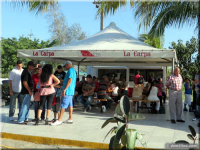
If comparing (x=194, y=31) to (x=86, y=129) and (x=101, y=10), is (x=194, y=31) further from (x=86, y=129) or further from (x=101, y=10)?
(x=86, y=129)

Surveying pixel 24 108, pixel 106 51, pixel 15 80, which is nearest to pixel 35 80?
pixel 15 80

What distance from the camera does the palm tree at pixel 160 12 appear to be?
372 inches

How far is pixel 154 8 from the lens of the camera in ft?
34.1

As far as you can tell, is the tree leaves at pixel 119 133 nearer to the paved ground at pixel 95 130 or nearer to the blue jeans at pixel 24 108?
the paved ground at pixel 95 130

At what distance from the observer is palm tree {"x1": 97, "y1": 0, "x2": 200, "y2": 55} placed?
9.45 metres

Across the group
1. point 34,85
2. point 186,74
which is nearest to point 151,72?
point 186,74

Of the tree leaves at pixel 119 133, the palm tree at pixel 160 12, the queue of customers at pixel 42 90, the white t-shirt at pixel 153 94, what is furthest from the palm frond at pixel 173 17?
the tree leaves at pixel 119 133

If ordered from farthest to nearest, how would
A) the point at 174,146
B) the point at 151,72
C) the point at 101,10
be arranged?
the point at 151,72 < the point at 101,10 < the point at 174,146

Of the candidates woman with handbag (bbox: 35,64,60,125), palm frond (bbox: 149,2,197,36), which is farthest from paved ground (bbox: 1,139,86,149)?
palm frond (bbox: 149,2,197,36)

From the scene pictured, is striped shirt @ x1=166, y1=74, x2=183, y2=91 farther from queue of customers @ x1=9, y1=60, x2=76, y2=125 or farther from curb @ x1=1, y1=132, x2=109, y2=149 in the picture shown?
curb @ x1=1, y1=132, x2=109, y2=149

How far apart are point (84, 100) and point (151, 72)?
1094 cm

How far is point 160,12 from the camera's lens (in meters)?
10.4

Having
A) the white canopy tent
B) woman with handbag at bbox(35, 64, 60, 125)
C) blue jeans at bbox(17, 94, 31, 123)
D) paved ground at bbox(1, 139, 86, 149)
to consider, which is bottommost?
paved ground at bbox(1, 139, 86, 149)

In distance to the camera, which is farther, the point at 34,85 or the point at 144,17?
the point at 144,17
